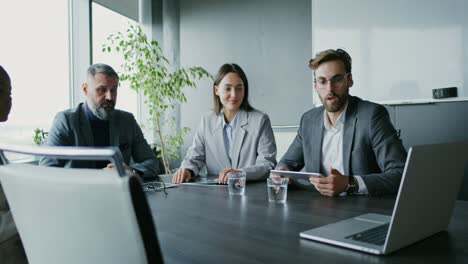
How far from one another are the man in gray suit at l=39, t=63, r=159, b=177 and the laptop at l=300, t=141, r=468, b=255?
1659mm

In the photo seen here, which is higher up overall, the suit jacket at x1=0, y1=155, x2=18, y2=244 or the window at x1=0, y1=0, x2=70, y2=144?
the window at x1=0, y1=0, x2=70, y2=144

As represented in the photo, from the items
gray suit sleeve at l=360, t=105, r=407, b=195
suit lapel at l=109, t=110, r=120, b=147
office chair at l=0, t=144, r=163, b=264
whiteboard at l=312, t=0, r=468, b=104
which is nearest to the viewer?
office chair at l=0, t=144, r=163, b=264

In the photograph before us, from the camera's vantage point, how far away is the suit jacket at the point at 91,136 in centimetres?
243

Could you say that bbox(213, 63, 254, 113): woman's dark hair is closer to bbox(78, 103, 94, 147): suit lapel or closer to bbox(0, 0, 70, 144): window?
bbox(78, 103, 94, 147): suit lapel

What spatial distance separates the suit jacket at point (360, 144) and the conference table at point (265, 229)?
1.55ft

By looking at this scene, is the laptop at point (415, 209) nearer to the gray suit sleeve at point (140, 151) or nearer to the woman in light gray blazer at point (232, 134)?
the woman in light gray blazer at point (232, 134)

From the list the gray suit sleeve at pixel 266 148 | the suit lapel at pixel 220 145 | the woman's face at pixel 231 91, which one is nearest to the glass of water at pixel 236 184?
the gray suit sleeve at pixel 266 148

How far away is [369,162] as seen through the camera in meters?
2.15

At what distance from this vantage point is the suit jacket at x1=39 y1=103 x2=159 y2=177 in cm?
243

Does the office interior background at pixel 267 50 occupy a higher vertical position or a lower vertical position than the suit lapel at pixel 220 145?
higher

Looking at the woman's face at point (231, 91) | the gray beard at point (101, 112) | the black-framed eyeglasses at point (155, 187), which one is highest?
the woman's face at point (231, 91)

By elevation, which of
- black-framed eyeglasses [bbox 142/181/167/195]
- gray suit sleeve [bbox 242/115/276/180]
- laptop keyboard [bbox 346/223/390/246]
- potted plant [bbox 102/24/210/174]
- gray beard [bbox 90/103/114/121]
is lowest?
black-framed eyeglasses [bbox 142/181/167/195]

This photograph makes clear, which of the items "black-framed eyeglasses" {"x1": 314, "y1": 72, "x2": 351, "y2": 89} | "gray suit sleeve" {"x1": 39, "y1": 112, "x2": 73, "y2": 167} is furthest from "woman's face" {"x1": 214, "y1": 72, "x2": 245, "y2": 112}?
"gray suit sleeve" {"x1": 39, "y1": 112, "x2": 73, "y2": 167}

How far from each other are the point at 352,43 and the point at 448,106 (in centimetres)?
104
